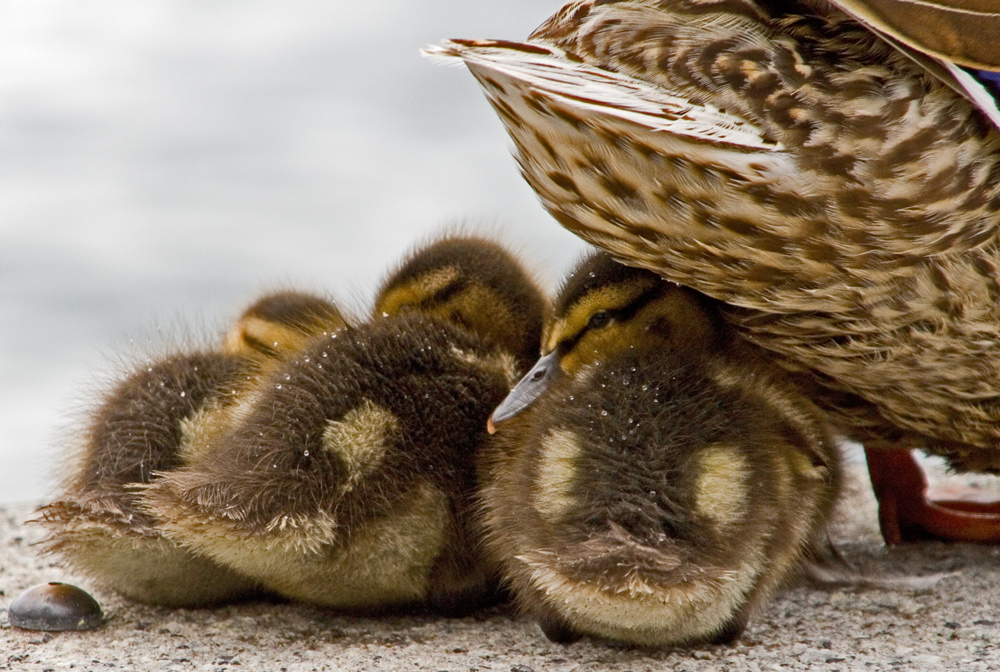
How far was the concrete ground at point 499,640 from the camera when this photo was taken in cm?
143

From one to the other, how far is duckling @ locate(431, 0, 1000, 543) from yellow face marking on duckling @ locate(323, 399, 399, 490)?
0.36 meters

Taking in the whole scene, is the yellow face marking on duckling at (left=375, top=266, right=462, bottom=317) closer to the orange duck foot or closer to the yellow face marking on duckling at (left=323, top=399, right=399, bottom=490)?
the yellow face marking on duckling at (left=323, top=399, right=399, bottom=490)

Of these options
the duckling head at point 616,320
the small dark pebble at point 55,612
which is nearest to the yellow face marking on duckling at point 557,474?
the duckling head at point 616,320

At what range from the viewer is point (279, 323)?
6.36ft

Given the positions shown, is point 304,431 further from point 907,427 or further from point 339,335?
point 907,427

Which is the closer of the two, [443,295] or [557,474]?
[557,474]

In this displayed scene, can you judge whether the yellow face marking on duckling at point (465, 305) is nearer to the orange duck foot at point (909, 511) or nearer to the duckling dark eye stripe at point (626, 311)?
the duckling dark eye stripe at point (626, 311)

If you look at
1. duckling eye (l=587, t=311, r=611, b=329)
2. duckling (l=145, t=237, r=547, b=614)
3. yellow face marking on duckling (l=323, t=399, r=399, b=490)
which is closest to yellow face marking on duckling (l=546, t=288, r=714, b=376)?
duckling eye (l=587, t=311, r=611, b=329)

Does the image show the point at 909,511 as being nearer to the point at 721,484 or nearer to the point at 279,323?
the point at 721,484

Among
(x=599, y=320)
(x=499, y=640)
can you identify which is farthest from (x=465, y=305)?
(x=499, y=640)

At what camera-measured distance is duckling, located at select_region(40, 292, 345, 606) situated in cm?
158

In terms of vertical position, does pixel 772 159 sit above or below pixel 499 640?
above

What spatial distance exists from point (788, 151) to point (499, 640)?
73 centimetres

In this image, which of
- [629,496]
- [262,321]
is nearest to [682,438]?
[629,496]
